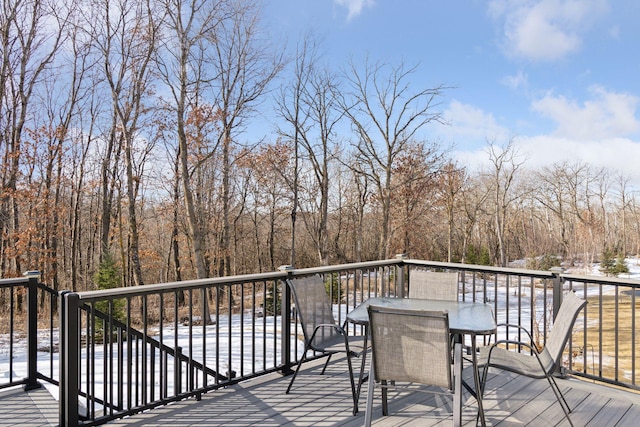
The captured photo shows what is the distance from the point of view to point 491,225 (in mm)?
22750

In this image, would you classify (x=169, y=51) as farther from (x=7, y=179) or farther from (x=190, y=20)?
(x=7, y=179)

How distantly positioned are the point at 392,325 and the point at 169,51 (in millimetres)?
11418

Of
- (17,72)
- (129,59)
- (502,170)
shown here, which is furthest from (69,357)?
(502,170)

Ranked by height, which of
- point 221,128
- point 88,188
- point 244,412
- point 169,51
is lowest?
point 244,412

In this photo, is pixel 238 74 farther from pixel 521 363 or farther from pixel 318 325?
pixel 521 363

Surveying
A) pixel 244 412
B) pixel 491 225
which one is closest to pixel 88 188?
pixel 244 412

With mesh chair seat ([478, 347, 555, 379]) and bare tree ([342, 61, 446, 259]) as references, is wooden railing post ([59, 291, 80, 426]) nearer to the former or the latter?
mesh chair seat ([478, 347, 555, 379])

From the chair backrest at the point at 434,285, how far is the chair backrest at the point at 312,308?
91 cm

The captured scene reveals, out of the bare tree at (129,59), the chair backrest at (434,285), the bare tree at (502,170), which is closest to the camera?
the chair backrest at (434,285)

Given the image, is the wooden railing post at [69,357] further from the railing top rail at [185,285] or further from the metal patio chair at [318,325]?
the metal patio chair at [318,325]

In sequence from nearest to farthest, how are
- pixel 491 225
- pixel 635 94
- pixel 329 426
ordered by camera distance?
pixel 329 426 < pixel 635 94 < pixel 491 225

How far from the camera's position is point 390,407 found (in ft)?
10.2

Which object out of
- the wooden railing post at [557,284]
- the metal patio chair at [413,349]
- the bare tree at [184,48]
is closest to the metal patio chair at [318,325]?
the metal patio chair at [413,349]

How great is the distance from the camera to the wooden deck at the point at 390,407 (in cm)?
289
